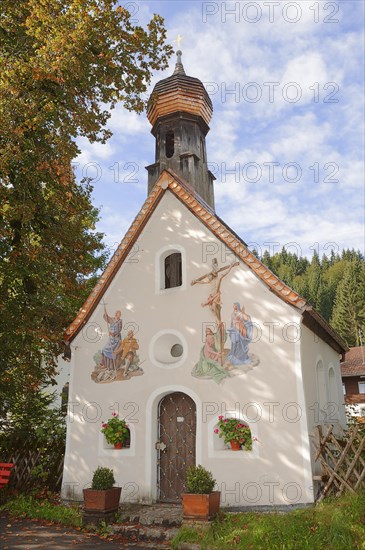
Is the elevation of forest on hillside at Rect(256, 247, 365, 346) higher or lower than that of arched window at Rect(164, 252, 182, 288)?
higher

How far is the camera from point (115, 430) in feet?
39.1

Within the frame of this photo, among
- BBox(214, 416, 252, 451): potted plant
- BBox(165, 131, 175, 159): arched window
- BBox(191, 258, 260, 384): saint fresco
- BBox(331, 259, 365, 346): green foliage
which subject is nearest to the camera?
BBox(214, 416, 252, 451): potted plant

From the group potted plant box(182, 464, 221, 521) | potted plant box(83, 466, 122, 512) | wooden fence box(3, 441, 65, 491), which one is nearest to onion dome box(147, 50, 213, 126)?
wooden fence box(3, 441, 65, 491)

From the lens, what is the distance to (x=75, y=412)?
12969 millimetres

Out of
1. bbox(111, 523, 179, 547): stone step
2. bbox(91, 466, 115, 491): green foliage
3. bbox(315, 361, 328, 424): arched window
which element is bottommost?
bbox(111, 523, 179, 547): stone step

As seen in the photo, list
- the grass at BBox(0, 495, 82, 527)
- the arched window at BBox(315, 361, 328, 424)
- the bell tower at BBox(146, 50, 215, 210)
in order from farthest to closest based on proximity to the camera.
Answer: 1. the bell tower at BBox(146, 50, 215, 210)
2. the arched window at BBox(315, 361, 328, 424)
3. the grass at BBox(0, 495, 82, 527)

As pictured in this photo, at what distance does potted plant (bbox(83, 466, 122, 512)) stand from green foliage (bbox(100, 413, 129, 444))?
1359 mm

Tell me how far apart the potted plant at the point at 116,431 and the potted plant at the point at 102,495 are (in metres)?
1.36

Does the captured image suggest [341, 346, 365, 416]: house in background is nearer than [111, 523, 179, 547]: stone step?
No

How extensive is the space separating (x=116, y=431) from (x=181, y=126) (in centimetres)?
1097

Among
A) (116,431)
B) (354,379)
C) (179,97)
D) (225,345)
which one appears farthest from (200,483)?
(354,379)

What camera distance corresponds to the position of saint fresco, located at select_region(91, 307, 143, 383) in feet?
40.9

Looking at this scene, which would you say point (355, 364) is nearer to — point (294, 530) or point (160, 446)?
point (160, 446)

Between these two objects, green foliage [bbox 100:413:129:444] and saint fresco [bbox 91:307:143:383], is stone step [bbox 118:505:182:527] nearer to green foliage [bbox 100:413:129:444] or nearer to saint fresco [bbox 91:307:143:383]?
green foliage [bbox 100:413:129:444]
